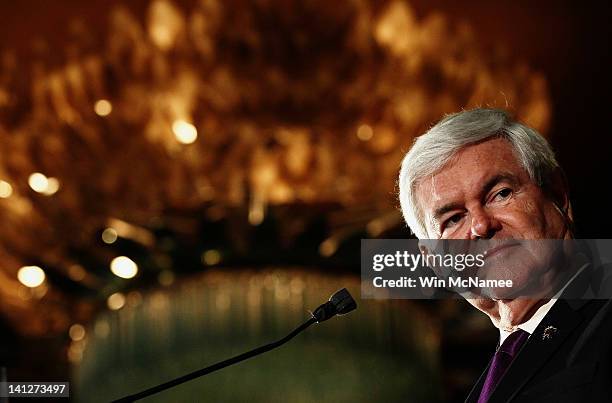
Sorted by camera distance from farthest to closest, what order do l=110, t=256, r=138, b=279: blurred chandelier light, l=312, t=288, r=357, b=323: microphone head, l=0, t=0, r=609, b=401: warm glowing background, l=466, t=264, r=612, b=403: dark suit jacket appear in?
l=110, t=256, r=138, b=279: blurred chandelier light
l=0, t=0, r=609, b=401: warm glowing background
l=312, t=288, r=357, b=323: microphone head
l=466, t=264, r=612, b=403: dark suit jacket

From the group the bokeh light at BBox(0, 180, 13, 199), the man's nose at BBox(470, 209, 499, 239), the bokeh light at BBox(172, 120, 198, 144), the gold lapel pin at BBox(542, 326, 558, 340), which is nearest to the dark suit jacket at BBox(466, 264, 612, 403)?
the gold lapel pin at BBox(542, 326, 558, 340)

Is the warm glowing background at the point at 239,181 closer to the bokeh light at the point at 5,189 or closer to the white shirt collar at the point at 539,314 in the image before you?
the bokeh light at the point at 5,189

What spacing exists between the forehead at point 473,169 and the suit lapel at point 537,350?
20 cm

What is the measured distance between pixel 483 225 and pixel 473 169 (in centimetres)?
7

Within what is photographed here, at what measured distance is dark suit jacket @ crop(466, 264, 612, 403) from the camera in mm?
858

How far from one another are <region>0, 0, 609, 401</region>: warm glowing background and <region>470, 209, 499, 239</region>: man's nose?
1.45 metres

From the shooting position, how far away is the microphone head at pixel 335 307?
1.03 metres

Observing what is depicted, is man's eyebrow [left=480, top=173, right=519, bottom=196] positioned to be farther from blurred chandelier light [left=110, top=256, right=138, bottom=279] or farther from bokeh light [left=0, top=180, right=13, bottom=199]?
bokeh light [left=0, top=180, right=13, bottom=199]

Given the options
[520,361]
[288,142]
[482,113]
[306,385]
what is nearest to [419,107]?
[288,142]

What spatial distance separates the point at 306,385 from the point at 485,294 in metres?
1.40

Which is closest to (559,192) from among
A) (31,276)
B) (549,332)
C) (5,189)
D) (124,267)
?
(549,332)

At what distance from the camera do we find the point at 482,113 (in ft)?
3.66

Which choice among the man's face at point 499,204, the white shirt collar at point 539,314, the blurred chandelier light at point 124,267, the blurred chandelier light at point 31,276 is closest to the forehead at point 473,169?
the man's face at point 499,204

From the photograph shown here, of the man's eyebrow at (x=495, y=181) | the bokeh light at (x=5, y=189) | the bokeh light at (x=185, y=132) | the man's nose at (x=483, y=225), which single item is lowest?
the man's nose at (x=483, y=225)
